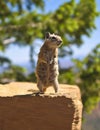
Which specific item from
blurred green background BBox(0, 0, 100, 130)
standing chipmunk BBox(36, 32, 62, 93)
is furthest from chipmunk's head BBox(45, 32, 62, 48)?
blurred green background BBox(0, 0, 100, 130)

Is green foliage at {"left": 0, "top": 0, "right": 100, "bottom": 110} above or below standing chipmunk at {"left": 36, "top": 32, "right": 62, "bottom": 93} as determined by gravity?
above

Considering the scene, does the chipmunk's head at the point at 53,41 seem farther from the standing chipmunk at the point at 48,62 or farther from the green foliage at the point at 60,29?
the green foliage at the point at 60,29

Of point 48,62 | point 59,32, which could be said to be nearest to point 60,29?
point 59,32

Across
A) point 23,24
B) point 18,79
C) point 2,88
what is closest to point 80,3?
point 23,24

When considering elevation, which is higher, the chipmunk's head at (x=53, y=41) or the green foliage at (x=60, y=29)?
the green foliage at (x=60, y=29)

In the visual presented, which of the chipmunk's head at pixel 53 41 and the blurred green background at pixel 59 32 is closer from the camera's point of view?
the chipmunk's head at pixel 53 41

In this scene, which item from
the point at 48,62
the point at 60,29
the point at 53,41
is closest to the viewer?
the point at 53,41

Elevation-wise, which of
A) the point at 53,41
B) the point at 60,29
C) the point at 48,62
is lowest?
the point at 48,62

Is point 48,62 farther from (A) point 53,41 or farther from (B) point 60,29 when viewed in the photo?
(B) point 60,29

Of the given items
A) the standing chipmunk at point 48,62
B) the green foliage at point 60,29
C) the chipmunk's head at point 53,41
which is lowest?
the standing chipmunk at point 48,62

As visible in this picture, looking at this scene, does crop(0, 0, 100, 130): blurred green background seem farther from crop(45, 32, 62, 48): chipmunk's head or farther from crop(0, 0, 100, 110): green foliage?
crop(45, 32, 62, 48): chipmunk's head

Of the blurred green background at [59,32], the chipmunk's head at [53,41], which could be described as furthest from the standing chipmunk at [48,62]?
the blurred green background at [59,32]

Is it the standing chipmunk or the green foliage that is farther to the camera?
the green foliage

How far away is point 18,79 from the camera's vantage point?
68.7 ft
